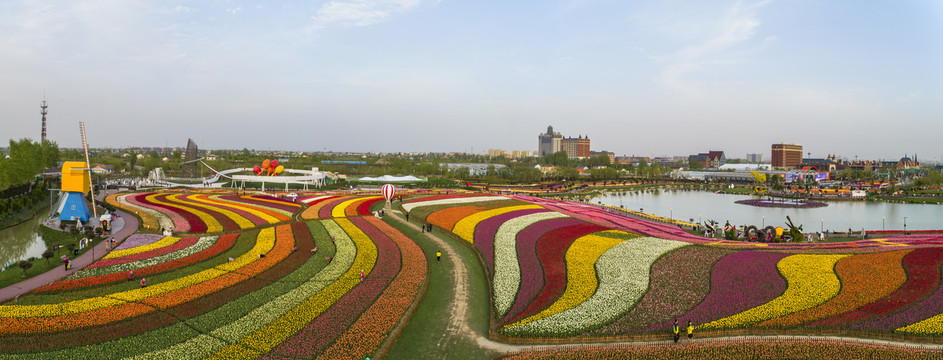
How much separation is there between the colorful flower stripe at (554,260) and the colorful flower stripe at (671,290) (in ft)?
10.1

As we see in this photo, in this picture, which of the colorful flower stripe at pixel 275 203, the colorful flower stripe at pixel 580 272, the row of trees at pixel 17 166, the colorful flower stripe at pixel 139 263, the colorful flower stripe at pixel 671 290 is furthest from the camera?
the row of trees at pixel 17 166

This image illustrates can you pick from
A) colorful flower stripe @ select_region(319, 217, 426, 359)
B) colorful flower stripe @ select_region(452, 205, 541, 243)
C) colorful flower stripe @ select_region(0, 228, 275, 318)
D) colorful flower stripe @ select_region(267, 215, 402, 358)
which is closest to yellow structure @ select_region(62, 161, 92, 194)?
colorful flower stripe @ select_region(0, 228, 275, 318)

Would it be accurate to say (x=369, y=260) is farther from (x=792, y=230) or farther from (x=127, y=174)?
(x=127, y=174)

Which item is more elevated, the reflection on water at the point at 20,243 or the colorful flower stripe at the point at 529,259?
the colorful flower stripe at the point at 529,259

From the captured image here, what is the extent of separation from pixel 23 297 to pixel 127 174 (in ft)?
370

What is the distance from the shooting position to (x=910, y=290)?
2053cm

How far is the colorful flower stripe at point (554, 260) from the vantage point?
20.4 m

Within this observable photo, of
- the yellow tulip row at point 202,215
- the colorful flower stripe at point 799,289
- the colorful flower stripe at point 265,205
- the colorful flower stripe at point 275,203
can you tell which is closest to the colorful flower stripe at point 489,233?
the colorful flower stripe at point 799,289

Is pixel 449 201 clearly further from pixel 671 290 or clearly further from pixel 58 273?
pixel 58 273

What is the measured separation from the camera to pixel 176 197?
56.6m

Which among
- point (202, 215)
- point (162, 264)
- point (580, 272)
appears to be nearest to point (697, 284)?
point (580, 272)

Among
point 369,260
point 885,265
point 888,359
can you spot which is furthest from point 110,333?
point 885,265

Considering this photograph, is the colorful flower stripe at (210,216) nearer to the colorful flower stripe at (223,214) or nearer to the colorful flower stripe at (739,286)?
the colorful flower stripe at (223,214)

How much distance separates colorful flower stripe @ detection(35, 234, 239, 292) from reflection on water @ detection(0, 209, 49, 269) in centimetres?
1078
